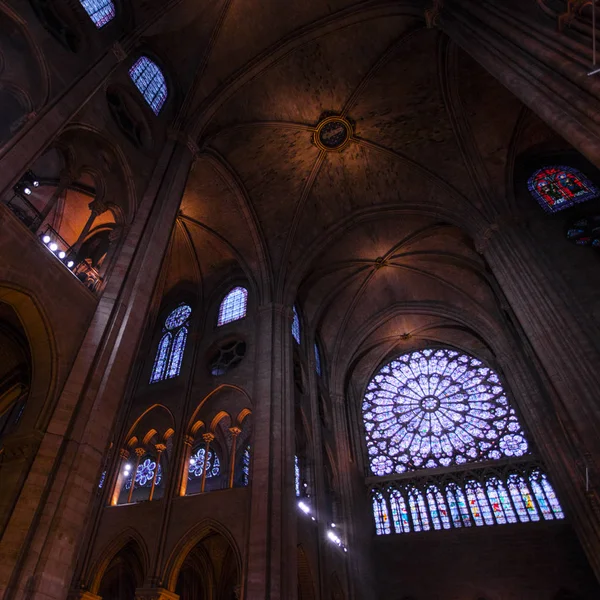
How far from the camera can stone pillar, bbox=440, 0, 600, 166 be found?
18.4 feet

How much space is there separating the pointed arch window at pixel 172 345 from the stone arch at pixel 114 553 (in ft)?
15.6

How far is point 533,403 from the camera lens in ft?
48.0

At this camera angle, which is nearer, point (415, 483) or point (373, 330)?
point (415, 483)

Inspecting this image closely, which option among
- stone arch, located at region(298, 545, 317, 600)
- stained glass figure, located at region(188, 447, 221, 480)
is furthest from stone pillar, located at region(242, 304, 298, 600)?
stained glass figure, located at region(188, 447, 221, 480)

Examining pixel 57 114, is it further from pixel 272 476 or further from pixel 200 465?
pixel 200 465

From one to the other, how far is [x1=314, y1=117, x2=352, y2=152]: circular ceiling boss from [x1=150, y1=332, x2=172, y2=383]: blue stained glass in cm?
862

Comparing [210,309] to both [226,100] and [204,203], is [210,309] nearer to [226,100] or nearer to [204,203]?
[204,203]

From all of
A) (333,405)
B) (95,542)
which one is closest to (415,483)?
(333,405)

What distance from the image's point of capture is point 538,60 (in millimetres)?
6547

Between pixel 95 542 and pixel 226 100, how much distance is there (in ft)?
39.0

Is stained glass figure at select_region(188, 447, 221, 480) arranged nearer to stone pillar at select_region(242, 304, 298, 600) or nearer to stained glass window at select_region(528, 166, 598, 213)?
stone pillar at select_region(242, 304, 298, 600)

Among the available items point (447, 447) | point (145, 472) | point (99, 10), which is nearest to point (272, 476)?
point (145, 472)

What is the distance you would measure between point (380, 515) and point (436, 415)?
15.6ft

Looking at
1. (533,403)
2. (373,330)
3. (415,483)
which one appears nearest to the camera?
(533,403)
